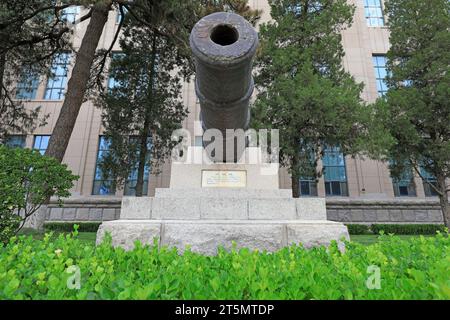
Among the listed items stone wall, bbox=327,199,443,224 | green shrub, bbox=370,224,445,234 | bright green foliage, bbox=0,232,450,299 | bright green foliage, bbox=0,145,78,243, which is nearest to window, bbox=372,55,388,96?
stone wall, bbox=327,199,443,224

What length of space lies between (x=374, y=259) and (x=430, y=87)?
13964 millimetres

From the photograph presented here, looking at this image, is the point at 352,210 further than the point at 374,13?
No

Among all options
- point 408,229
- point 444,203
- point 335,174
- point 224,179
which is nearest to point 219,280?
point 224,179

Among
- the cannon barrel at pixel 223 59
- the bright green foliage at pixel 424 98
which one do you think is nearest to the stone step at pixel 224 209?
the cannon barrel at pixel 223 59

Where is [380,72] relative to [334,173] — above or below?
above

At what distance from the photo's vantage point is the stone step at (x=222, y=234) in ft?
11.0

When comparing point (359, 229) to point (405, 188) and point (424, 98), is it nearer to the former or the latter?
point (405, 188)

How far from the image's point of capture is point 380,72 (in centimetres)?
1903

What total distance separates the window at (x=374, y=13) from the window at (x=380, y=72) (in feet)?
8.98

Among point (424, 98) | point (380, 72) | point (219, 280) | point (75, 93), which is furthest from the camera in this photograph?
point (380, 72)

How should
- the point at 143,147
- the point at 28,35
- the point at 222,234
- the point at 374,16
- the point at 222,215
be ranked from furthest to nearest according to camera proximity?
the point at 374,16 < the point at 143,147 < the point at 28,35 < the point at 222,215 < the point at 222,234

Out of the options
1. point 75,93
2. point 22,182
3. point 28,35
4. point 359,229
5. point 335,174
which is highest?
point 28,35

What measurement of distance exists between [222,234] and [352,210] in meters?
14.3
